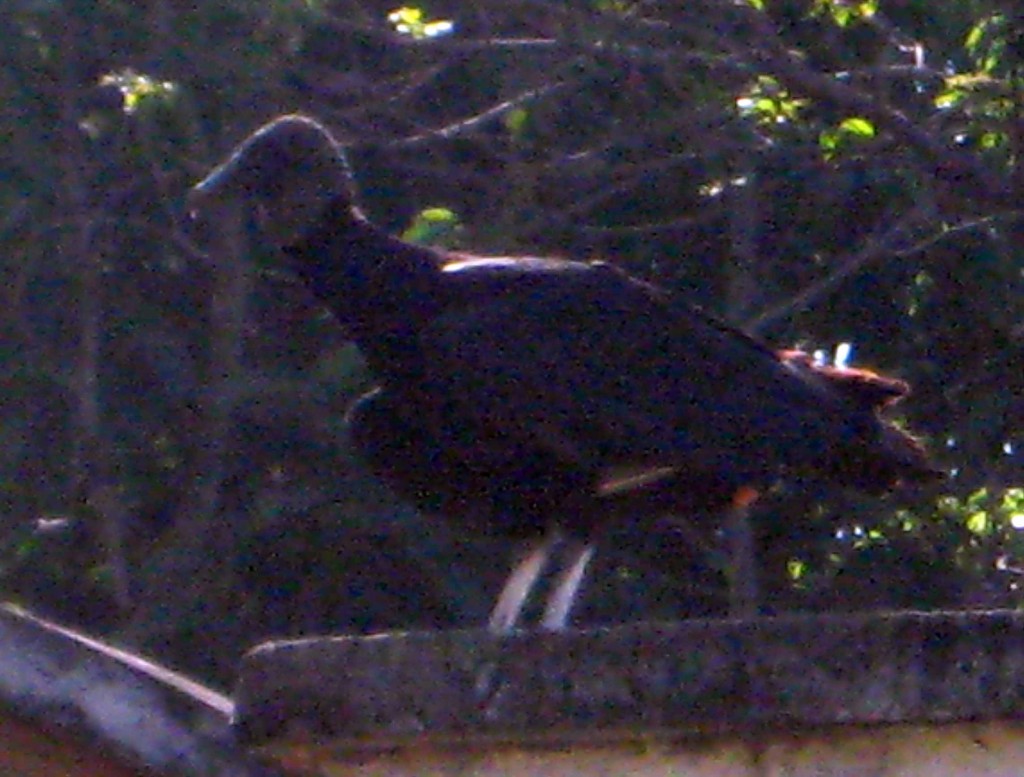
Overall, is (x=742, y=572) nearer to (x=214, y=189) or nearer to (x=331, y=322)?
(x=331, y=322)

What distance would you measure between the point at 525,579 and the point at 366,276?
552 millimetres

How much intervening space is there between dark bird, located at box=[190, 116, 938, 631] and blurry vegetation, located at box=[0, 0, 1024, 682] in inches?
71.7

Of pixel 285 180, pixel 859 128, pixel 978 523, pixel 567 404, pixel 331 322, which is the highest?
pixel 285 180

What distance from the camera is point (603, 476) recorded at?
3.07m

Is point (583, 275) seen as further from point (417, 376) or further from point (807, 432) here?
point (807, 432)

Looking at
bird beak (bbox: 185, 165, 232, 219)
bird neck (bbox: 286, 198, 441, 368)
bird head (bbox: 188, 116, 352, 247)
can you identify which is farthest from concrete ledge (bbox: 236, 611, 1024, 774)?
bird beak (bbox: 185, 165, 232, 219)

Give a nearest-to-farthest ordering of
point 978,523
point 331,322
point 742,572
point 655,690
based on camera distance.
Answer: point 655,690, point 742,572, point 978,523, point 331,322

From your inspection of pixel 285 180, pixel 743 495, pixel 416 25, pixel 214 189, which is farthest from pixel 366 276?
pixel 416 25

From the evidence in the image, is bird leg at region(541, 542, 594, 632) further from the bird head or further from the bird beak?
the bird beak

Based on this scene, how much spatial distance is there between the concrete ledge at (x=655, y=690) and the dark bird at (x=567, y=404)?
35.3 inches

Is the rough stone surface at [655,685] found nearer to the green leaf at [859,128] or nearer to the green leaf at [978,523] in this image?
the green leaf at [859,128]

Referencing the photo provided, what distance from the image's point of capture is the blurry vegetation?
5.38 metres

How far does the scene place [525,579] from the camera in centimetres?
328

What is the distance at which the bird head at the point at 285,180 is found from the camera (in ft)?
11.6
